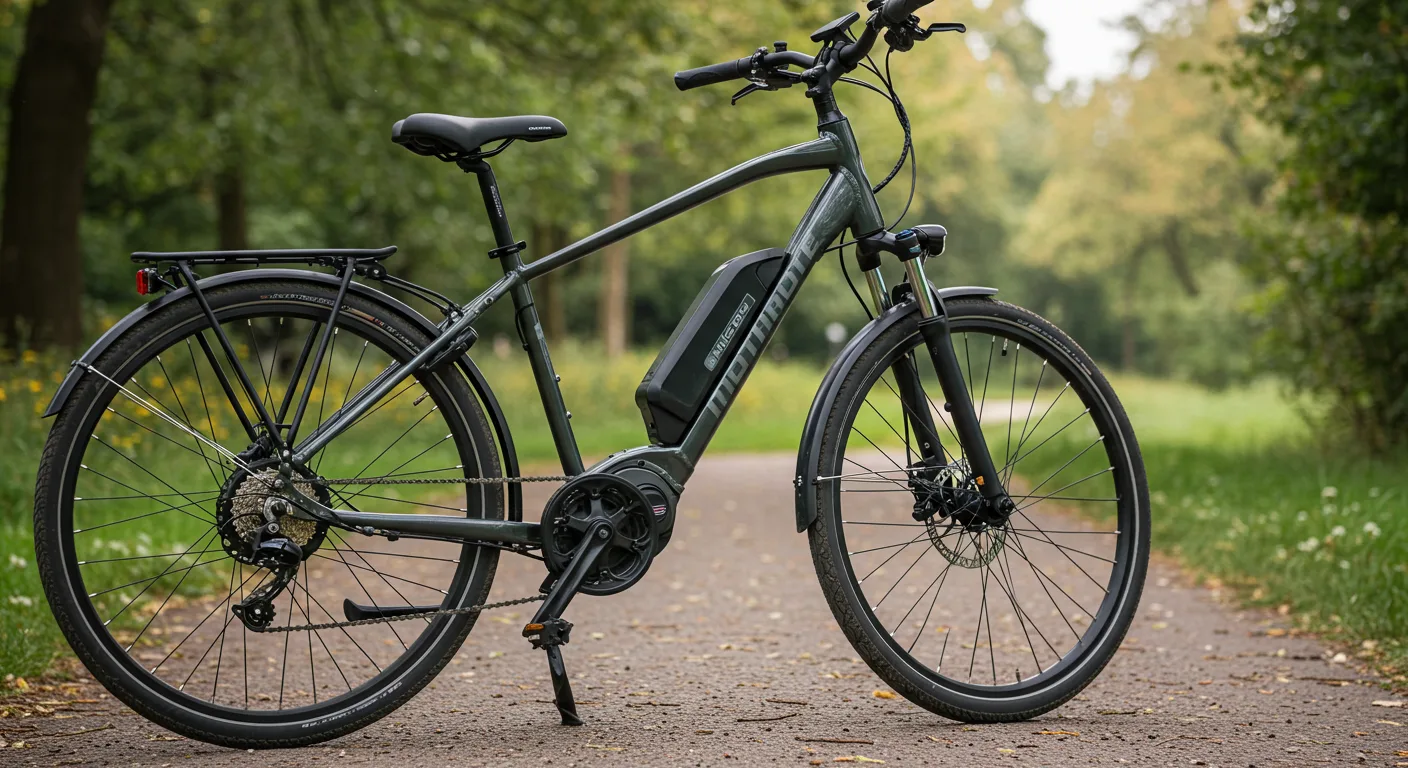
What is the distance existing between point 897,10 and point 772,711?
1.87 metres

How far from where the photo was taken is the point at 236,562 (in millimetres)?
3279

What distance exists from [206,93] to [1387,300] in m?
12.6

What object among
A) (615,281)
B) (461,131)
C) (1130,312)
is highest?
(1130,312)

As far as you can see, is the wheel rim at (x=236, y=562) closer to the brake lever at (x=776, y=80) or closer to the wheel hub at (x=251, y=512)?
the wheel hub at (x=251, y=512)

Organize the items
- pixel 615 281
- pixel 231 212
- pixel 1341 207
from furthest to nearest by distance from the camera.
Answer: pixel 615 281, pixel 231 212, pixel 1341 207

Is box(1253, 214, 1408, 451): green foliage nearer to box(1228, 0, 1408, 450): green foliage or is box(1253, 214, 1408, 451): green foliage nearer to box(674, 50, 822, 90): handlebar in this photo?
box(1228, 0, 1408, 450): green foliage

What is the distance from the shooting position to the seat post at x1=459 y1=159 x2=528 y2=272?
10.8ft

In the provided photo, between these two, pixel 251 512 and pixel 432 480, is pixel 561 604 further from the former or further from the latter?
pixel 251 512

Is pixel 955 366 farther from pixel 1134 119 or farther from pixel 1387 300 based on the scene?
pixel 1134 119

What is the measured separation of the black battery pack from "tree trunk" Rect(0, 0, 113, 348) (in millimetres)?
8643

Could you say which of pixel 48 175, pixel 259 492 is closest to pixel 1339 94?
pixel 259 492

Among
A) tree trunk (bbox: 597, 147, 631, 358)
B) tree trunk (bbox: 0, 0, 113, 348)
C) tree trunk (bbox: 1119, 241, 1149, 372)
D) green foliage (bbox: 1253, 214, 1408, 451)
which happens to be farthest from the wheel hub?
tree trunk (bbox: 1119, 241, 1149, 372)

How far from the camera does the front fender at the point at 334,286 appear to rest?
119 inches

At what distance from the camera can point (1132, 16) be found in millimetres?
39188
